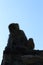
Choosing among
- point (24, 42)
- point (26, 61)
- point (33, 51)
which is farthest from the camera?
point (24, 42)

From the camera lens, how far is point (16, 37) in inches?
658

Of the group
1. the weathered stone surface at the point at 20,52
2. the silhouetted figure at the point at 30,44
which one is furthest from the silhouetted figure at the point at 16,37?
the silhouetted figure at the point at 30,44

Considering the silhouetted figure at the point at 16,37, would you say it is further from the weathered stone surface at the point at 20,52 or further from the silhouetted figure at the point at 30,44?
the silhouetted figure at the point at 30,44

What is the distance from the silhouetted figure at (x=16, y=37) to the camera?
1597 centimetres

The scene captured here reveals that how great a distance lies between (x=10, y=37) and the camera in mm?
16844

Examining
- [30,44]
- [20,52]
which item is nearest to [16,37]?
[30,44]

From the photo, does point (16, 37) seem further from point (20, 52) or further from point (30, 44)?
point (20, 52)

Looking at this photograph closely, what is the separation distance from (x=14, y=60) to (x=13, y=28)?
3.05 m

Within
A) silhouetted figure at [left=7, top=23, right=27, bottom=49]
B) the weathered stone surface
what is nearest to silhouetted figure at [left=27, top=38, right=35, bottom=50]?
the weathered stone surface

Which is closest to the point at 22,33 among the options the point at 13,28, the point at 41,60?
the point at 13,28

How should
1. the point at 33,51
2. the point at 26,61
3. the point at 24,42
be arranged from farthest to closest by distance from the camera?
the point at 24,42
the point at 33,51
the point at 26,61

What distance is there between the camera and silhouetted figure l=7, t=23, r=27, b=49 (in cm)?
1597

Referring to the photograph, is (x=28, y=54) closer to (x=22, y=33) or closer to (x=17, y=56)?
(x=17, y=56)

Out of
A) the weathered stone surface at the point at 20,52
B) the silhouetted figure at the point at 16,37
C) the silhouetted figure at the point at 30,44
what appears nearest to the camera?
the weathered stone surface at the point at 20,52
